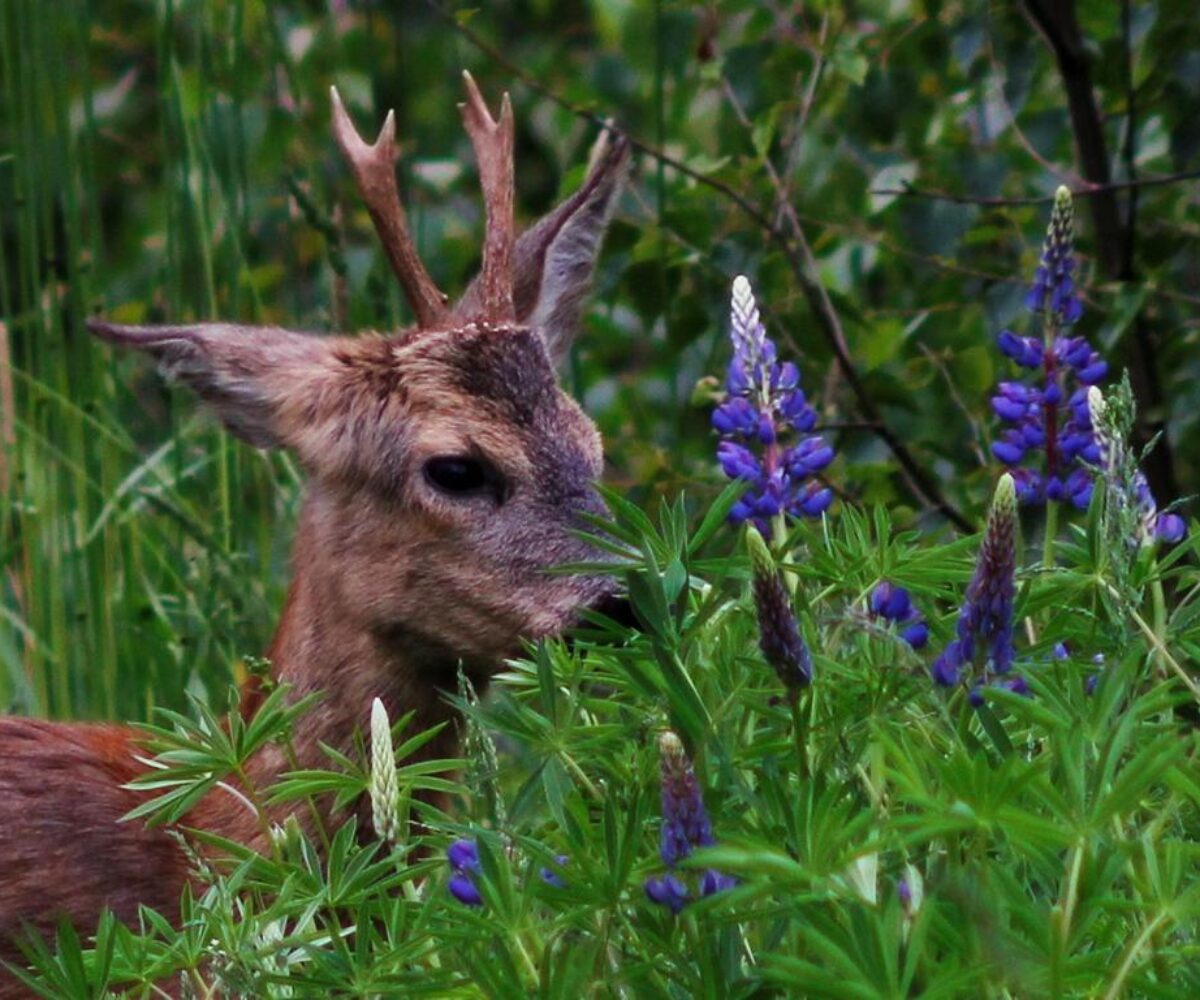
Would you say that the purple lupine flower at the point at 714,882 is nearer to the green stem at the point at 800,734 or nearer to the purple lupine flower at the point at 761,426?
the green stem at the point at 800,734

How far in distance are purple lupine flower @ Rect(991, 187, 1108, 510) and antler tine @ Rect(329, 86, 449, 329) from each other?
1713 millimetres

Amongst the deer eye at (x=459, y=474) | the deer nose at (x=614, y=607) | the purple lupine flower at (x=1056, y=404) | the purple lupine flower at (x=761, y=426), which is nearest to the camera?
the purple lupine flower at (x=761, y=426)

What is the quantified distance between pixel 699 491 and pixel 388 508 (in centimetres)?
59

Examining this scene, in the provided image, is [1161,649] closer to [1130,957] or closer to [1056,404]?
[1130,957]

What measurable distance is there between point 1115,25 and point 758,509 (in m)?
2.46

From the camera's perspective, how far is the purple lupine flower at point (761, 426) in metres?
2.31

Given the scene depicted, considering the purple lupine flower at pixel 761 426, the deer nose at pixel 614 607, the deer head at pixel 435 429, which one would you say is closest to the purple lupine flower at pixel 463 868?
the purple lupine flower at pixel 761 426

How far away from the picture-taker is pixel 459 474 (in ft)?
12.9

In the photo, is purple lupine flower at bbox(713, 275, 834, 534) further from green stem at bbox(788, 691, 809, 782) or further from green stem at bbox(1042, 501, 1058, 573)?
green stem at bbox(788, 691, 809, 782)

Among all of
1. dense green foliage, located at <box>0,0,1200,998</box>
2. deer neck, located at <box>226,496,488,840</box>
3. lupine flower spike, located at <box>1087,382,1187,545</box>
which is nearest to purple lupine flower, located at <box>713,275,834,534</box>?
dense green foliage, located at <box>0,0,1200,998</box>

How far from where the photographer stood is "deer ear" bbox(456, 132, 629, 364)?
4.28 metres

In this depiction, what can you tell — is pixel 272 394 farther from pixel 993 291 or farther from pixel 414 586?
pixel 993 291

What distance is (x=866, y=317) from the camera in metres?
4.46

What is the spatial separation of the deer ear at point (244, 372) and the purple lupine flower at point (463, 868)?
2.16 meters
